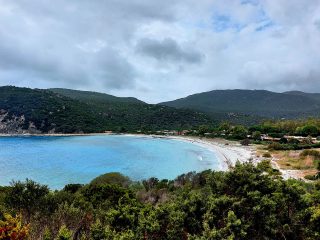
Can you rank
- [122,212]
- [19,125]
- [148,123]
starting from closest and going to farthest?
[122,212] < [19,125] < [148,123]

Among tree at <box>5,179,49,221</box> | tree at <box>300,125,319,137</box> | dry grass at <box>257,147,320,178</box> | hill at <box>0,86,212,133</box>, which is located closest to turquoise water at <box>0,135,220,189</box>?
dry grass at <box>257,147,320,178</box>

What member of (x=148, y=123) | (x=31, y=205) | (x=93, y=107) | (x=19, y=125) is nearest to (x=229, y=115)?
(x=148, y=123)

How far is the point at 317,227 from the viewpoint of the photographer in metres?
11.0

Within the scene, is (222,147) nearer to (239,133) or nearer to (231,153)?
(231,153)

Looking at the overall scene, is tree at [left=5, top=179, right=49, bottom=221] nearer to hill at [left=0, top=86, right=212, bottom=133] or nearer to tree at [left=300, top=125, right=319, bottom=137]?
tree at [left=300, top=125, right=319, bottom=137]

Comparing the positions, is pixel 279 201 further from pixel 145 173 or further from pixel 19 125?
pixel 19 125

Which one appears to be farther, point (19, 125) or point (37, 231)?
point (19, 125)

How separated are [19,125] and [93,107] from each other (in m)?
36.4

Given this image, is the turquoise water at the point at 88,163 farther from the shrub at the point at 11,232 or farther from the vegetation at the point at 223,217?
the shrub at the point at 11,232

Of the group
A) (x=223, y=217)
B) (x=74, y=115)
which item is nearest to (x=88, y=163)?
(x=223, y=217)

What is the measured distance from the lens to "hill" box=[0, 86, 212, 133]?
128125 millimetres

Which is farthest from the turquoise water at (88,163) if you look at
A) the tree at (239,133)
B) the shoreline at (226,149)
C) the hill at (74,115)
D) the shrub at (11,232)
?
the hill at (74,115)

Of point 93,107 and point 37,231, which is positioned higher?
point 93,107

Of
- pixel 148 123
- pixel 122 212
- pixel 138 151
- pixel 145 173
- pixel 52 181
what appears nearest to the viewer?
pixel 122 212
